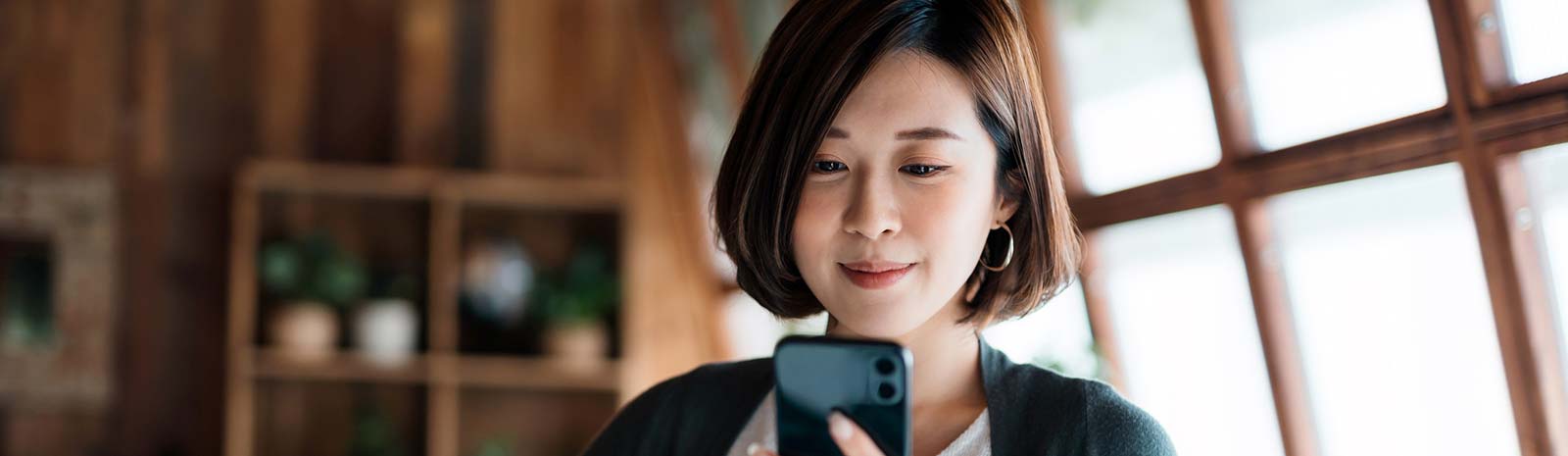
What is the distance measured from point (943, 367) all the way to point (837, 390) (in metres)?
0.13

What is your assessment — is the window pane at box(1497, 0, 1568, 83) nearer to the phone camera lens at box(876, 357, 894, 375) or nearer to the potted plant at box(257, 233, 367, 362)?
the phone camera lens at box(876, 357, 894, 375)

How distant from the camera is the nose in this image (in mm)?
822

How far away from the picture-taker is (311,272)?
404 centimetres

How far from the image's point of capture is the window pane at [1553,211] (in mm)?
1905

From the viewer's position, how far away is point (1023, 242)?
92 cm

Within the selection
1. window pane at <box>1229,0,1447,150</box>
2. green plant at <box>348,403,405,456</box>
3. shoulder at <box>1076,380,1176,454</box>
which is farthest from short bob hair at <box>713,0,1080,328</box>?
green plant at <box>348,403,405,456</box>

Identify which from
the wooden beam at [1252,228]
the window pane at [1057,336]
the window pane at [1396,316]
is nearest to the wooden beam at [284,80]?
the window pane at [1057,336]

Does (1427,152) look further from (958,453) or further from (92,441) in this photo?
(92,441)

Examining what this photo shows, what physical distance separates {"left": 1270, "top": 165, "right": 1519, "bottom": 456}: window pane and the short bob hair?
1.44 m

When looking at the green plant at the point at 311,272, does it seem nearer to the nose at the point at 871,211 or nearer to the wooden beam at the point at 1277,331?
the wooden beam at the point at 1277,331

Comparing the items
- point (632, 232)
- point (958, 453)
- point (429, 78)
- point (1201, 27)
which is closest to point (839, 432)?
point (958, 453)

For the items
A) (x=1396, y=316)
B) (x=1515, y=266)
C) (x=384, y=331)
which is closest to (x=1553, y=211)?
(x=1515, y=266)

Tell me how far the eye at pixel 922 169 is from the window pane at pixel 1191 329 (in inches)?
72.8

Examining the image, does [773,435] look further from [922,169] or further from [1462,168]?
[1462,168]
